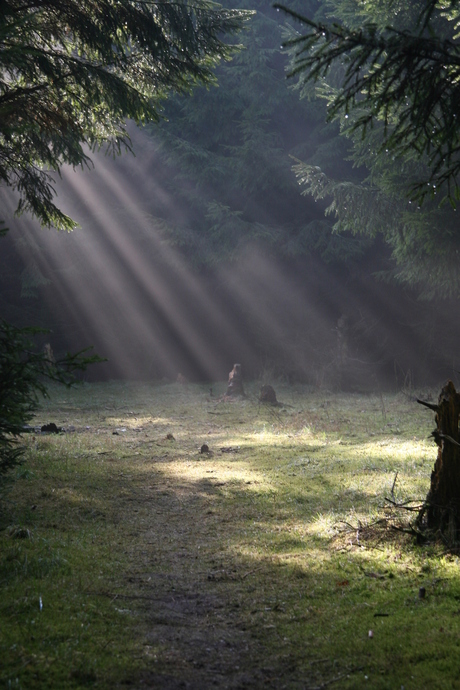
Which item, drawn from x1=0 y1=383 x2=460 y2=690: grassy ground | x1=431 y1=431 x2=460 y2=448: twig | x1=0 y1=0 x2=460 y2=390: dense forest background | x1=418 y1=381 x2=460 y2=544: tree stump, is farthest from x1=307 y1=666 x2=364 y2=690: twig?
x1=0 y1=0 x2=460 y2=390: dense forest background

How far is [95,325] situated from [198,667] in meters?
22.3

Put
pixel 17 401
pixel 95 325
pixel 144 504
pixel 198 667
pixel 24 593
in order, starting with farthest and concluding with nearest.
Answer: pixel 95 325
pixel 144 504
pixel 17 401
pixel 24 593
pixel 198 667

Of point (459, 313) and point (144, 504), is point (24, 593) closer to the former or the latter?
point (144, 504)

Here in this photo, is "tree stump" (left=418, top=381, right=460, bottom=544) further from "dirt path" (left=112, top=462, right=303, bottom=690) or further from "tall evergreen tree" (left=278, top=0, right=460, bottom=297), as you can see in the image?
"tall evergreen tree" (left=278, top=0, right=460, bottom=297)

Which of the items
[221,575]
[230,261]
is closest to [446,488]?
[221,575]

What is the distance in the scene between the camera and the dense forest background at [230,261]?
21703 millimetres

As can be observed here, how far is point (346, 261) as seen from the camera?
2258 cm

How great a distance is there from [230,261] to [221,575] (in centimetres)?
1950

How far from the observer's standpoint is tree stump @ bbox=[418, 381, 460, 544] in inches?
168

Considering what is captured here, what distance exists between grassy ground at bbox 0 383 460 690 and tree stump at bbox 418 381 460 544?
0.23 metres

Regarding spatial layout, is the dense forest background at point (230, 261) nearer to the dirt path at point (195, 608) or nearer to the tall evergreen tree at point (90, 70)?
the tall evergreen tree at point (90, 70)

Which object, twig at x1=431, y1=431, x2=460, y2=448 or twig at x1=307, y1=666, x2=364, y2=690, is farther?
twig at x1=431, y1=431, x2=460, y2=448

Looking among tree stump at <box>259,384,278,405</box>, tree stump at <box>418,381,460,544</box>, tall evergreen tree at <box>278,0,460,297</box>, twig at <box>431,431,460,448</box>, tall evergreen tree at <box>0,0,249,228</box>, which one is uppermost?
tall evergreen tree at <box>0,0,249,228</box>

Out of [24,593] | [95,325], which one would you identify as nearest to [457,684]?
[24,593]
